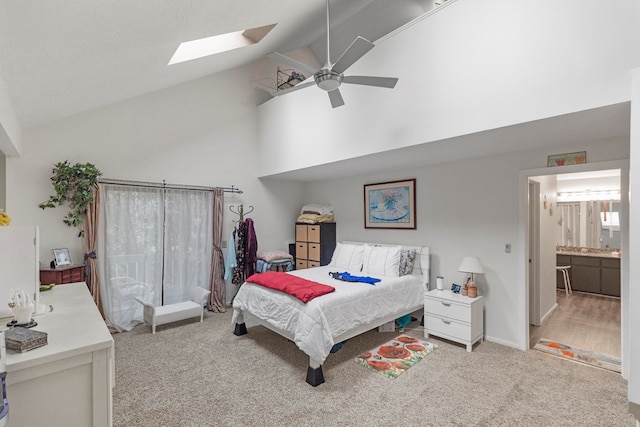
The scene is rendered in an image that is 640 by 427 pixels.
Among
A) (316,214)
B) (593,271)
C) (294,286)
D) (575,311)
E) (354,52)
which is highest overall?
(354,52)

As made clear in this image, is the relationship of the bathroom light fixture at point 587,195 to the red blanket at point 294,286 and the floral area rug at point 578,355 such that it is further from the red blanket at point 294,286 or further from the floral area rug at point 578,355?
the red blanket at point 294,286

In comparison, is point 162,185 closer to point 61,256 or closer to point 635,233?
point 61,256

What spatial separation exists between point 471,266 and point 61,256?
489 centimetres

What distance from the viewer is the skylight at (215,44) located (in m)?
3.26

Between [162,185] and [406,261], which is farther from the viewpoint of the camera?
[162,185]

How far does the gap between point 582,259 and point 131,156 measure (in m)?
8.01

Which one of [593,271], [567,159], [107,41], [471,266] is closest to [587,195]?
[593,271]

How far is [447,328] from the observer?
3.52 metres

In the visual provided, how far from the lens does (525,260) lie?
342 cm

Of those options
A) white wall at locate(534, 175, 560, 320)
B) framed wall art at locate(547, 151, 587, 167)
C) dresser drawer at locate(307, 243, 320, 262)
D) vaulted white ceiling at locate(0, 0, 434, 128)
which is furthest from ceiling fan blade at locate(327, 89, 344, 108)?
white wall at locate(534, 175, 560, 320)

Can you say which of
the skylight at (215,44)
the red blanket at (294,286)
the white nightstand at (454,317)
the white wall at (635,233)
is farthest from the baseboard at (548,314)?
the skylight at (215,44)

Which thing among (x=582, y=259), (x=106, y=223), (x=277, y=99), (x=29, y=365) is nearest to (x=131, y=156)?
(x=106, y=223)

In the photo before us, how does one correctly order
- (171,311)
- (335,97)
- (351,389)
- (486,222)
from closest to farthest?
(351,389), (335,97), (486,222), (171,311)

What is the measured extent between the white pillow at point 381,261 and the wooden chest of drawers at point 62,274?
3585mm
